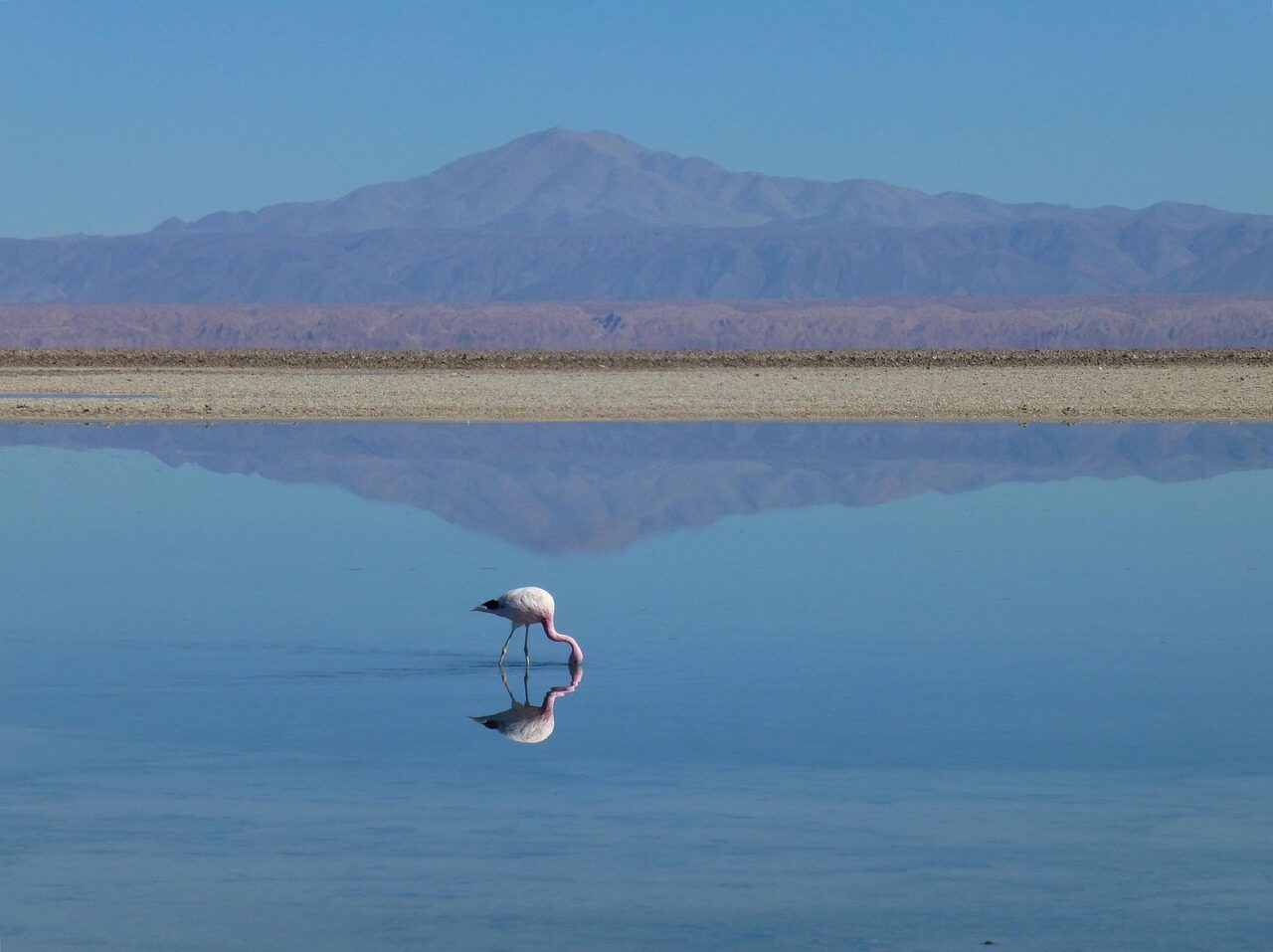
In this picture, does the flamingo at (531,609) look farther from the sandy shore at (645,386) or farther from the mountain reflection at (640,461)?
the sandy shore at (645,386)

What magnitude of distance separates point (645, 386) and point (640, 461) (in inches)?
638

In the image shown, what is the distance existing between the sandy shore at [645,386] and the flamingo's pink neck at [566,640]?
67.5ft

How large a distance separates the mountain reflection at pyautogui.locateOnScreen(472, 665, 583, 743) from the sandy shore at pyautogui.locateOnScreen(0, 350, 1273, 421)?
2109 cm

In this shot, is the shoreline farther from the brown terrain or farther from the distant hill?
the distant hill

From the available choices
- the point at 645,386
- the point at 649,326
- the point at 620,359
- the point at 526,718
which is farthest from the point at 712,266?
the point at 526,718

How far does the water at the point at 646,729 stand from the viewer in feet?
22.1

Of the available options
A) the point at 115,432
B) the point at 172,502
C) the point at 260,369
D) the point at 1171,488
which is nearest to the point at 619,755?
the point at 172,502

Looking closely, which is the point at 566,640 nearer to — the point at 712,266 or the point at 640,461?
the point at 640,461

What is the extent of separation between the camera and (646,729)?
9211 millimetres

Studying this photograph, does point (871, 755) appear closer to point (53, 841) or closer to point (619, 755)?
point (619, 755)

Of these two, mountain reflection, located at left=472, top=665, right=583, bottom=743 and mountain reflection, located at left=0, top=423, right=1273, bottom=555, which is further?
mountain reflection, located at left=0, top=423, right=1273, bottom=555

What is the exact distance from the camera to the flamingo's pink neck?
10.5 m

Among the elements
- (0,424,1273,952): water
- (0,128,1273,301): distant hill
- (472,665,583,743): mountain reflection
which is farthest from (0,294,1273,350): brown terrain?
(472,665,583,743): mountain reflection

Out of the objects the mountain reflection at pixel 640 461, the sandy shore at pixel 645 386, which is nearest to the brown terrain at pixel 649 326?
the sandy shore at pixel 645 386
